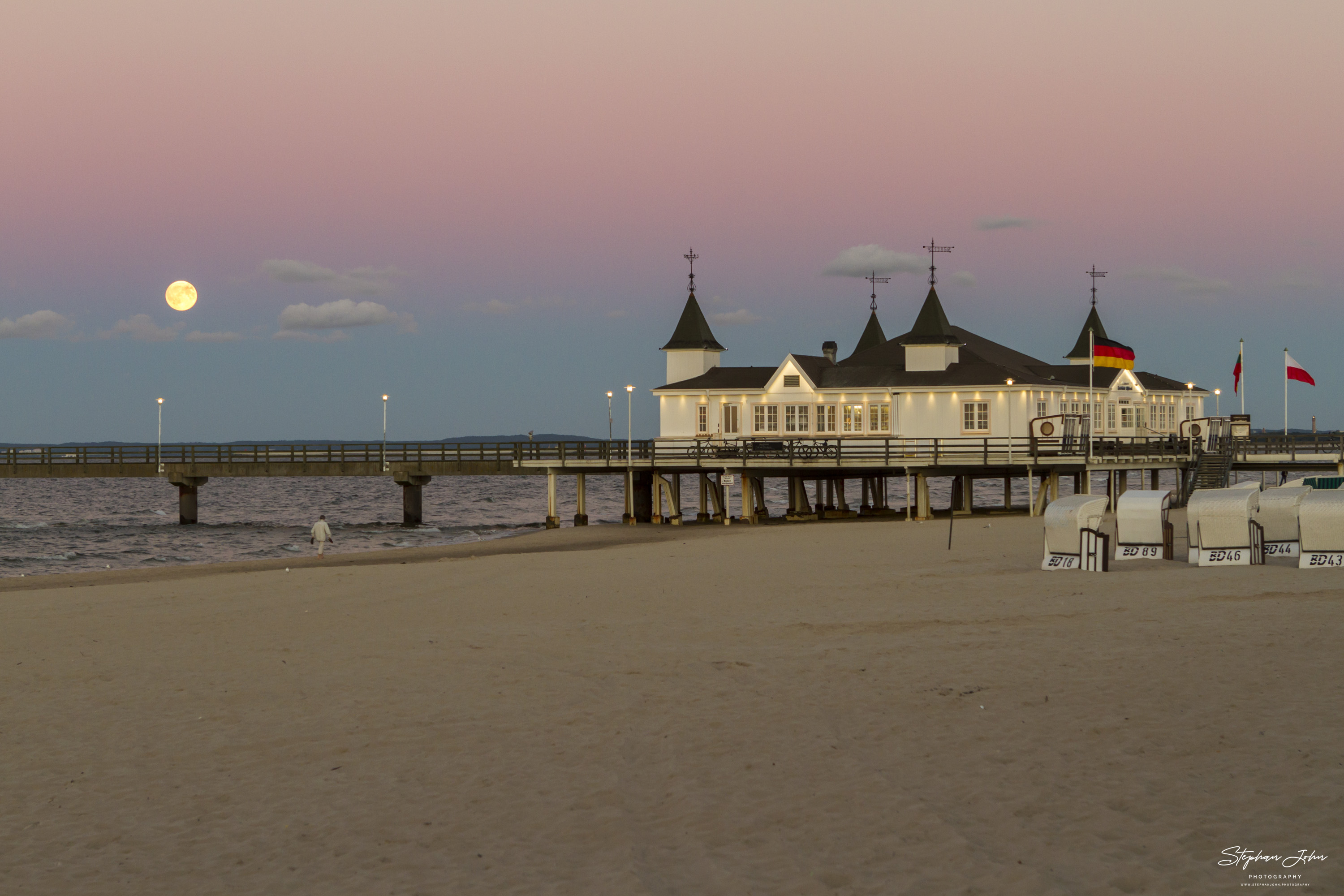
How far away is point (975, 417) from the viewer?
4588 cm

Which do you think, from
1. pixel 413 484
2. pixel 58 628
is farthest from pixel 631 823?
pixel 413 484

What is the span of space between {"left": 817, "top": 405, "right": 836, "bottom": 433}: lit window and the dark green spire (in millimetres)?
17476

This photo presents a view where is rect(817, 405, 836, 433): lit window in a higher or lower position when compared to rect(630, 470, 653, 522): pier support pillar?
higher

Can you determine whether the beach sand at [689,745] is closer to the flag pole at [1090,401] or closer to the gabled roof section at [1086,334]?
the flag pole at [1090,401]

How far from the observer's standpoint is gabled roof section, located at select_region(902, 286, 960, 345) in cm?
4797

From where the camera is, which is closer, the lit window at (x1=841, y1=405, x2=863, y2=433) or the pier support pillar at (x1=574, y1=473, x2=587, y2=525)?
the pier support pillar at (x1=574, y1=473, x2=587, y2=525)

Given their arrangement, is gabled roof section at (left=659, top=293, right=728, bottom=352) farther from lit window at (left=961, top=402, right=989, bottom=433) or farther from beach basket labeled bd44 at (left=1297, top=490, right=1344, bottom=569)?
beach basket labeled bd44 at (left=1297, top=490, right=1344, bottom=569)

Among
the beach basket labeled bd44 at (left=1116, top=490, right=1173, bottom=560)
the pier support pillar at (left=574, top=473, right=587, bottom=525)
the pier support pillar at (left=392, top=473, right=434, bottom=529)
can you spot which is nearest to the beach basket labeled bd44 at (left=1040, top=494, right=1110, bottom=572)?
the beach basket labeled bd44 at (left=1116, top=490, right=1173, bottom=560)

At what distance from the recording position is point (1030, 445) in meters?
42.3

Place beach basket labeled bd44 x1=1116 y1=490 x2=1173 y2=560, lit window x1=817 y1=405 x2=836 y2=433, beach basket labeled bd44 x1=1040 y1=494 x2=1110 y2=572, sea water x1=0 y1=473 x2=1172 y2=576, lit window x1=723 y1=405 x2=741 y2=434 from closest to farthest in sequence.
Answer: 1. beach basket labeled bd44 x1=1040 y1=494 x2=1110 y2=572
2. beach basket labeled bd44 x1=1116 y1=490 x2=1173 y2=560
3. sea water x1=0 y1=473 x2=1172 y2=576
4. lit window x1=817 y1=405 x2=836 y2=433
5. lit window x1=723 y1=405 x2=741 y2=434

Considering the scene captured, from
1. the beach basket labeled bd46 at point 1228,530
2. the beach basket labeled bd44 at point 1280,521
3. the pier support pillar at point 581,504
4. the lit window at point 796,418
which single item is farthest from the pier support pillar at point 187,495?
the beach basket labeled bd44 at point 1280,521

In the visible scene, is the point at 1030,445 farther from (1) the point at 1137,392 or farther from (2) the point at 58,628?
(2) the point at 58,628

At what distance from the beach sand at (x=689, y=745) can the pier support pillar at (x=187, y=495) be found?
40452 millimetres

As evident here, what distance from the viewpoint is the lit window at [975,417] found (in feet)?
150
